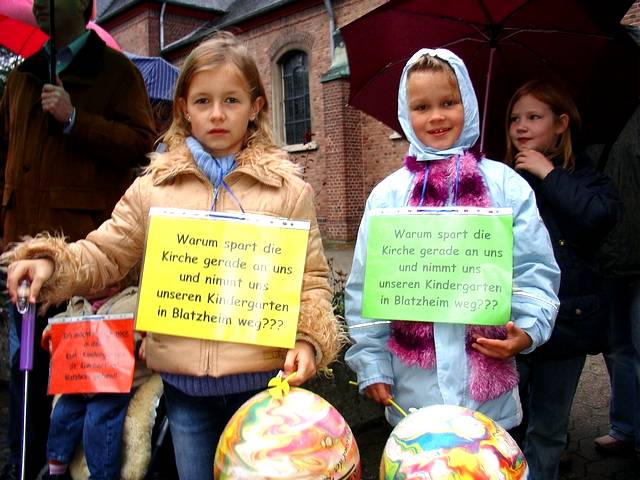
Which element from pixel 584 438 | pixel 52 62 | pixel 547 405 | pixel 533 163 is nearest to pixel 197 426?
pixel 547 405

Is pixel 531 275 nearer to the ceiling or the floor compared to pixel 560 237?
nearer to the floor

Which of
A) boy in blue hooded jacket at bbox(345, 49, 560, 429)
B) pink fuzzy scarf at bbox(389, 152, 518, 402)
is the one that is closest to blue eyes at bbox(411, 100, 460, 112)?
boy in blue hooded jacket at bbox(345, 49, 560, 429)

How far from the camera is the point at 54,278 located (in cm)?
175

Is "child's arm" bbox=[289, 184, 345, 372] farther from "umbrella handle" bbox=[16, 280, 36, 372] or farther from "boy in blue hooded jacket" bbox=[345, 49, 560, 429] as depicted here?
"umbrella handle" bbox=[16, 280, 36, 372]

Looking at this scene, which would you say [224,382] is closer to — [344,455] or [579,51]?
[344,455]

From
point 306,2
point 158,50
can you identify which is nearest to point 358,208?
point 306,2

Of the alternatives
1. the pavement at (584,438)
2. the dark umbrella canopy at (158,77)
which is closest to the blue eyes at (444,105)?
the pavement at (584,438)

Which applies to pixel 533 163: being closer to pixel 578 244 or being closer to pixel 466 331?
pixel 578 244

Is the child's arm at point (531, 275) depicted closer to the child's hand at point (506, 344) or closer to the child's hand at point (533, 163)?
the child's hand at point (506, 344)

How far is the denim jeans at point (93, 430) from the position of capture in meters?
2.60

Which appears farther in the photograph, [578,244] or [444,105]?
[578,244]

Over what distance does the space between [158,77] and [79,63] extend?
4.70m

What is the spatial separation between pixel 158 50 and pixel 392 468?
2174 cm

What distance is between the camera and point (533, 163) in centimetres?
231
